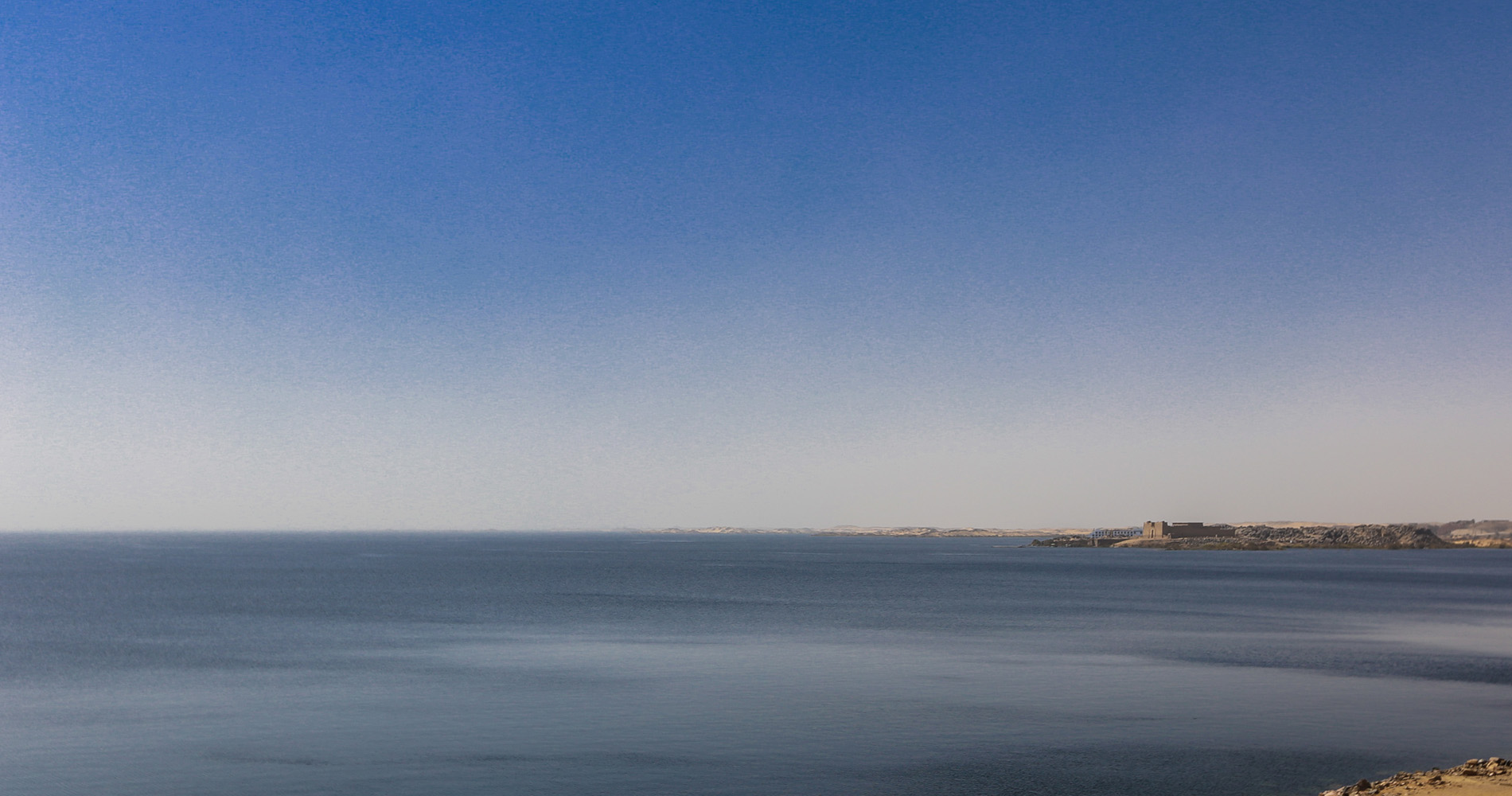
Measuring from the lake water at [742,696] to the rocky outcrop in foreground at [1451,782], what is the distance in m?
2.47

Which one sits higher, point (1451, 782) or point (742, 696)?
point (1451, 782)

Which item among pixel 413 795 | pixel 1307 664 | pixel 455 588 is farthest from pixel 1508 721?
pixel 455 588

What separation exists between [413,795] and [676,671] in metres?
18.3

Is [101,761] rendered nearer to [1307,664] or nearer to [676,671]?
[676,671]

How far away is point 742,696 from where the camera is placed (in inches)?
1328

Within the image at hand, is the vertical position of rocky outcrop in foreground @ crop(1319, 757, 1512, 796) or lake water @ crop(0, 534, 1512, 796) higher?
rocky outcrop in foreground @ crop(1319, 757, 1512, 796)

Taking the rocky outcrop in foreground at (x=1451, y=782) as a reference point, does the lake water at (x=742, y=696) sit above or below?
below

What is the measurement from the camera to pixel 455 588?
97.5 m

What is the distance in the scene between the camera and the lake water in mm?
23609

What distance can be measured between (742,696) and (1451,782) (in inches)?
798

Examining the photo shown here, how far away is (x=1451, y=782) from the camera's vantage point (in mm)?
19250

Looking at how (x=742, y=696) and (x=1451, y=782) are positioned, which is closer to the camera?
(x=1451, y=782)

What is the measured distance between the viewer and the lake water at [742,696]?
2361 cm

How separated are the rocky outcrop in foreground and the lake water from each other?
2.47 meters
